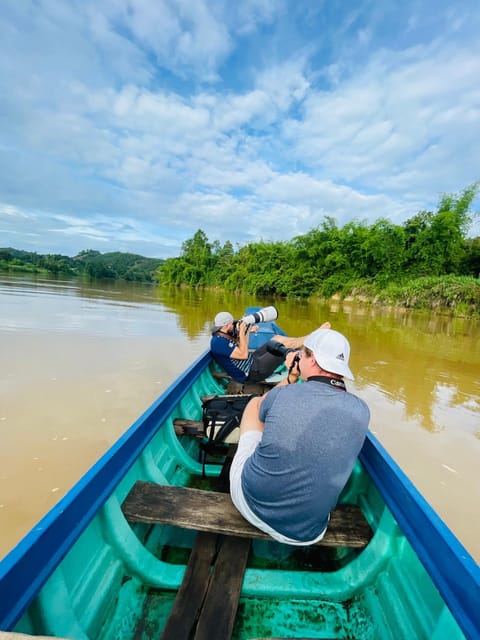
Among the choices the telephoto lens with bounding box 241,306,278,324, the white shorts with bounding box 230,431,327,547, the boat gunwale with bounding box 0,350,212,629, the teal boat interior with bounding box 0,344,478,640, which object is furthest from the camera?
the telephoto lens with bounding box 241,306,278,324

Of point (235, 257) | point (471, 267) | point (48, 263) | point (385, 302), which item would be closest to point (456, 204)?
point (471, 267)

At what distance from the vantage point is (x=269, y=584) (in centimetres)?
140

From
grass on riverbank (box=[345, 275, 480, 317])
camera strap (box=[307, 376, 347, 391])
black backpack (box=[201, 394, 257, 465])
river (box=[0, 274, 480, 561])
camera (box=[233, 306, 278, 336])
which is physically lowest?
river (box=[0, 274, 480, 561])

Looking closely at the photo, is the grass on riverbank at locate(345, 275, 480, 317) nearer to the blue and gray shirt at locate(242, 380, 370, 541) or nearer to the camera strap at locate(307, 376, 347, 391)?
the camera strap at locate(307, 376, 347, 391)

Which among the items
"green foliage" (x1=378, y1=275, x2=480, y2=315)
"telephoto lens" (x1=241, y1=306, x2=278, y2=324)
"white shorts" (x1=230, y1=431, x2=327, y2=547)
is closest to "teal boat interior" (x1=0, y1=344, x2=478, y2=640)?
"white shorts" (x1=230, y1=431, x2=327, y2=547)

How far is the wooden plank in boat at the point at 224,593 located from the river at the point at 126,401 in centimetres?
141

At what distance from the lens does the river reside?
8.35 ft

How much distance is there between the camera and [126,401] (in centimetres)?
412

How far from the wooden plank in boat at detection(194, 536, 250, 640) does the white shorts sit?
0.19 meters

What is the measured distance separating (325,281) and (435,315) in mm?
10137

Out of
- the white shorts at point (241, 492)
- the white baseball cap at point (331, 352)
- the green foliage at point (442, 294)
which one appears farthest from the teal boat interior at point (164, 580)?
the green foliage at point (442, 294)

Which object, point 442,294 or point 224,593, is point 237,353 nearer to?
point 224,593

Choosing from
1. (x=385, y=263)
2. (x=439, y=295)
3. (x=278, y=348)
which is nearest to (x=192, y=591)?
(x=278, y=348)

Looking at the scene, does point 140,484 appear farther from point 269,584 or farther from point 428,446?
point 428,446
